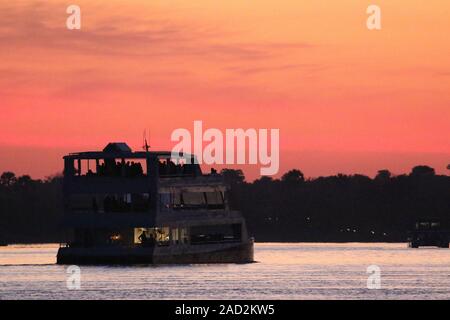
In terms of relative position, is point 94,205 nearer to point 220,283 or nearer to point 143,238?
point 143,238

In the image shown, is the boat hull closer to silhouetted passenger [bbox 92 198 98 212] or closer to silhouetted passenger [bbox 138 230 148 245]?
silhouetted passenger [bbox 138 230 148 245]

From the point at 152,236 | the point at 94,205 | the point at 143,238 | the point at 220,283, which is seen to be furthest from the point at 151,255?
the point at 220,283

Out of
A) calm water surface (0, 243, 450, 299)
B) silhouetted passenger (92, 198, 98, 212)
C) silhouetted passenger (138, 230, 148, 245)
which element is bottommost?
calm water surface (0, 243, 450, 299)

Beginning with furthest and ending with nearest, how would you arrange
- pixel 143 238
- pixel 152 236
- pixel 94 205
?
pixel 94 205 → pixel 152 236 → pixel 143 238

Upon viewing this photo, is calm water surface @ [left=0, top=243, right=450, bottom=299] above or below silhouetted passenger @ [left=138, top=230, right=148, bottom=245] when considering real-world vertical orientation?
below

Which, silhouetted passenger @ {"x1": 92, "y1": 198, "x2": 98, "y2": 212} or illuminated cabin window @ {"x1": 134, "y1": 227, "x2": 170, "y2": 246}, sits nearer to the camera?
illuminated cabin window @ {"x1": 134, "y1": 227, "x2": 170, "y2": 246}

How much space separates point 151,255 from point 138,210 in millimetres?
3555

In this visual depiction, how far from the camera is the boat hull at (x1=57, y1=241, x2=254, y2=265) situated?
9981 centimetres

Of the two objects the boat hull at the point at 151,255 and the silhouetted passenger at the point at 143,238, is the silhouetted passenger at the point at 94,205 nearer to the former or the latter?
the boat hull at the point at 151,255

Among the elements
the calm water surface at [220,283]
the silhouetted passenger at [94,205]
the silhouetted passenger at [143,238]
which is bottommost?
the calm water surface at [220,283]

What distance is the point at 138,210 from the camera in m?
100

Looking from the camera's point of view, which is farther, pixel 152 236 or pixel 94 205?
pixel 94 205

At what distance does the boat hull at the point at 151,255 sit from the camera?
9981 centimetres

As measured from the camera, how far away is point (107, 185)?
100 m
